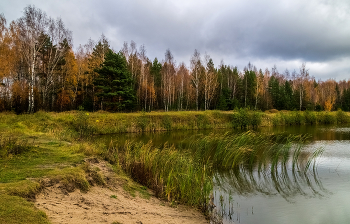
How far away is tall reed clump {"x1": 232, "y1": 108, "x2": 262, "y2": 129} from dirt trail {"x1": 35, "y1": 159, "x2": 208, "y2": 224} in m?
27.0

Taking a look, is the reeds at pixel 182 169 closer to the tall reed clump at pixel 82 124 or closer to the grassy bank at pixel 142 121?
the grassy bank at pixel 142 121

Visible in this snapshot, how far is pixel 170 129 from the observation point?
93.2 feet

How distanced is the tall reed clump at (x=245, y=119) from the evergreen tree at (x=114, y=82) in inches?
592

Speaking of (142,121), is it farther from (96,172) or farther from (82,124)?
(96,172)

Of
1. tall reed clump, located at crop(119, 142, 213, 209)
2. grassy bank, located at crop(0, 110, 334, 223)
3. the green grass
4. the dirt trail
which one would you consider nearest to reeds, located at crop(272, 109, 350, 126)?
grassy bank, located at crop(0, 110, 334, 223)

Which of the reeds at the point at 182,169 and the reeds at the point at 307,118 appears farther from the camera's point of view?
the reeds at the point at 307,118

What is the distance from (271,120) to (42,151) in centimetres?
3276

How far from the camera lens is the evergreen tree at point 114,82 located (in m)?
32.2

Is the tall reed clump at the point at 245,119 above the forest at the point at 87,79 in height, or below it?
below

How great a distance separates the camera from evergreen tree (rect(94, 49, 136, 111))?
32.2 meters

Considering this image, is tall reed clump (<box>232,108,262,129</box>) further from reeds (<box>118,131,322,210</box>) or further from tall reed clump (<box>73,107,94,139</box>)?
reeds (<box>118,131,322,210</box>)

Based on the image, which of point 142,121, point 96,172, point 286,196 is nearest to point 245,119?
point 142,121

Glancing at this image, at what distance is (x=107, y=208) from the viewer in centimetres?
498

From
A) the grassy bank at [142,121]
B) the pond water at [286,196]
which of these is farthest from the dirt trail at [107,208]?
the grassy bank at [142,121]
